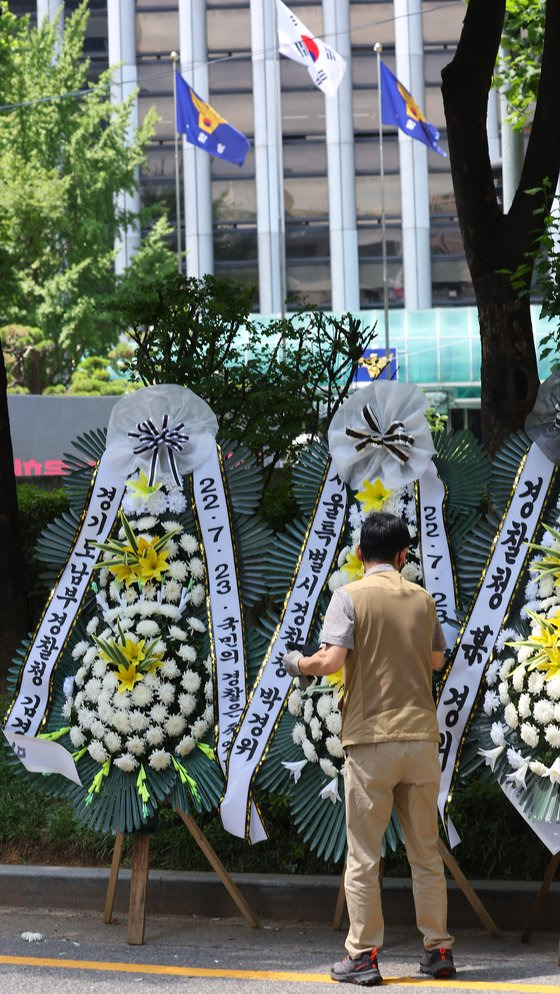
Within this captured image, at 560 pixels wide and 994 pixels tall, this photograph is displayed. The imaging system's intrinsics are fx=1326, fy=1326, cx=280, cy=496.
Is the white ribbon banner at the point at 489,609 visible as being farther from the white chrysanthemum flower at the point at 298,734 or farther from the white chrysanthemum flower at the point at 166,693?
the white chrysanthemum flower at the point at 166,693

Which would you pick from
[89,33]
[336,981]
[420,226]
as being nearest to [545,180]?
[336,981]

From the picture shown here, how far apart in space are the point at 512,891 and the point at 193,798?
1.49 meters

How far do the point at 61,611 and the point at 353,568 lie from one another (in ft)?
4.61

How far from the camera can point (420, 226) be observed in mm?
45656

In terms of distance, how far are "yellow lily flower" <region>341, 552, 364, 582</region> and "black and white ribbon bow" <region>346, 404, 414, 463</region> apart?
49 centimetres

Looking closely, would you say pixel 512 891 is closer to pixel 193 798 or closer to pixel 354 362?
pixel 193 798

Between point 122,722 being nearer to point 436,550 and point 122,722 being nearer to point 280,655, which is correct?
point 280,655

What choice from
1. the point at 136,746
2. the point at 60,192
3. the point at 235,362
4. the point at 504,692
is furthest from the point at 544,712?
the point at 60,192

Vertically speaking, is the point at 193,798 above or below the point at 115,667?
below

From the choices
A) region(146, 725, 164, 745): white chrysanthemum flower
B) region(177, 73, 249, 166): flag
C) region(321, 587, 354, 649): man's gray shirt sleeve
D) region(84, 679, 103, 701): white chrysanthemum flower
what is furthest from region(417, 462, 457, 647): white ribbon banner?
region(177, 73, 249, 166): flag

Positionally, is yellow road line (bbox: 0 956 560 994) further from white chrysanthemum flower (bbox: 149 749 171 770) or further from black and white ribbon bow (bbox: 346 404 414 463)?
black and white ribbon bow (bbox: 346 404 414 463)

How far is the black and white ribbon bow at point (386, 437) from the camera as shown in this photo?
6086 millimetres

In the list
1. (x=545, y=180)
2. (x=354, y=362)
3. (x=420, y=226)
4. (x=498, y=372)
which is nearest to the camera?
(x=545, y=180)

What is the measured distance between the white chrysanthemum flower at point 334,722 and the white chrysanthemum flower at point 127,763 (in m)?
0.88
